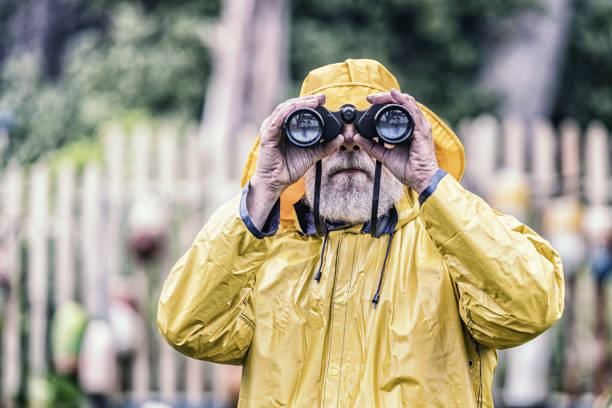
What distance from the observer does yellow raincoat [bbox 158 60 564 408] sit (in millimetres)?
2250

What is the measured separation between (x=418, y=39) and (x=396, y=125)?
36.6 feet

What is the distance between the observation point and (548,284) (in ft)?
7.39

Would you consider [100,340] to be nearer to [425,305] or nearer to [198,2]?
[425,305]

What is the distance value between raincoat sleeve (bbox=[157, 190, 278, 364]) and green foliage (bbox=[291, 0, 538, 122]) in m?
9.79

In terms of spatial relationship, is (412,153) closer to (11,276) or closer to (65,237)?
(65,237)

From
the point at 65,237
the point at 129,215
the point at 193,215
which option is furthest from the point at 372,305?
the point at 65,237

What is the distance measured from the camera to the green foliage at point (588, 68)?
13500 millimetres

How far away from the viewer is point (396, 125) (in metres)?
2.38

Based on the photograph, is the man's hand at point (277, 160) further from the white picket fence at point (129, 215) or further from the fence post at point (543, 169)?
the fence post at point (543, 169)

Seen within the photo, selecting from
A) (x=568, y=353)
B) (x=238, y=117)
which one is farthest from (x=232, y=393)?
(x=238, y=117)

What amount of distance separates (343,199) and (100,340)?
423cm

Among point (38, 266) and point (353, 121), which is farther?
point (38, 266)

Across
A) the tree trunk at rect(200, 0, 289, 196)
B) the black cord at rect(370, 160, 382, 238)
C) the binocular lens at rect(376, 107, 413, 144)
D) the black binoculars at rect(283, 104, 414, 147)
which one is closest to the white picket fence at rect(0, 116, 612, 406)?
the tree trunk at rect(200, 0, 289, 196)

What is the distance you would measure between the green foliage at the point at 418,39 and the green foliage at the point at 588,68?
1596mm
